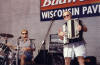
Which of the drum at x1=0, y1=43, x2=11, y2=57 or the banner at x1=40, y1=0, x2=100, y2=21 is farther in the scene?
the banner at x1=40, y1=0, x2=100, y2=21

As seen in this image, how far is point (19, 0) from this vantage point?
30.2 feet

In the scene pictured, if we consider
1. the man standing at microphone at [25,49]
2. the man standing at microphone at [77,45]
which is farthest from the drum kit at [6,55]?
the man standing at microphone at [77,45]

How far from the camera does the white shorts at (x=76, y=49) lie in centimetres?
511

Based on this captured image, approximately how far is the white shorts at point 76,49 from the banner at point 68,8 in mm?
1737

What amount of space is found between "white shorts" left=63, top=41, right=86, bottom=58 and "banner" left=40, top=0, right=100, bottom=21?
174 cm

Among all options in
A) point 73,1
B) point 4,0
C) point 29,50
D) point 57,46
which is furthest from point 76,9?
point 4,0

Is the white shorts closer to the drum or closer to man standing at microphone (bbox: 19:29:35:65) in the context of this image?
man standing at microphone (bbox: 19:29:35:65)

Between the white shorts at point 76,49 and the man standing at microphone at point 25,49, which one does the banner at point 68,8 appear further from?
the white shorts at point 76,49

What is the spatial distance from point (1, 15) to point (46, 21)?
246 centimetres

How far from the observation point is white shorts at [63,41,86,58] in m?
5.11

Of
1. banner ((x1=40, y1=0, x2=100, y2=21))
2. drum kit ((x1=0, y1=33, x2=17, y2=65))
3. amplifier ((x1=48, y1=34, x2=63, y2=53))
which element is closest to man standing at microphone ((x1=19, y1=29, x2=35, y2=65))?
drum kit ((x1=0, y1=33, x2=17, y2=65))

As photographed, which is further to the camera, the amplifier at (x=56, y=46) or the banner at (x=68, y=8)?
the banner at (x=68, y=8)

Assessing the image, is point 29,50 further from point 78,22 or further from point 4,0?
point 4,0

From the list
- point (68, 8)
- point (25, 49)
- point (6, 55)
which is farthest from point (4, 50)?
point (68, 8)
